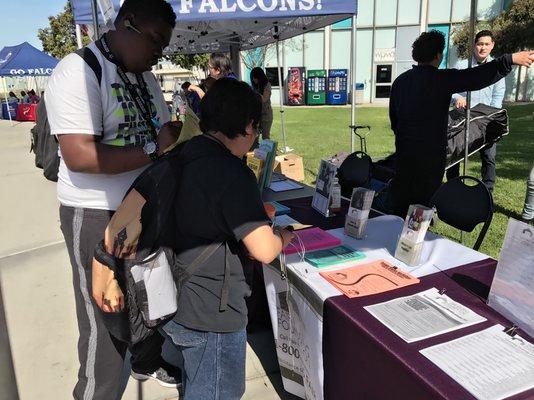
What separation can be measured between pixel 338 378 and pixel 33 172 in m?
8.58

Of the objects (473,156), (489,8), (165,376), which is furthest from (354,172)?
(489,8)

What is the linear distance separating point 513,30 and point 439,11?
467cm

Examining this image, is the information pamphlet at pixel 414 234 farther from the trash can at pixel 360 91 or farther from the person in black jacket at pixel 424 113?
the trash can at pixel 360 91

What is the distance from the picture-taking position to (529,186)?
3.91 metres

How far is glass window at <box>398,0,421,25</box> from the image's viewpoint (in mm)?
23047

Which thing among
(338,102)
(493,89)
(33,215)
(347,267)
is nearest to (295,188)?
(347,267)

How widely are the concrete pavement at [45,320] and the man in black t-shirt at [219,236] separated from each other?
0.58 m

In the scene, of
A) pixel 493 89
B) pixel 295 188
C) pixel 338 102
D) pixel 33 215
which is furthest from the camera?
pixel 338 102

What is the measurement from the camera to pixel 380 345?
1298mm

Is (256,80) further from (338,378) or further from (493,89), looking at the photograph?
(338,378)

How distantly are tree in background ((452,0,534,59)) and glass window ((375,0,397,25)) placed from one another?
394 centimetres

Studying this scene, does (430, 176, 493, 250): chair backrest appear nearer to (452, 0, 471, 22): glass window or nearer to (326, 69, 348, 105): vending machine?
(326, 69, 348, 105): vending machine

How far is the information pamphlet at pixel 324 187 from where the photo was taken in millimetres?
2479

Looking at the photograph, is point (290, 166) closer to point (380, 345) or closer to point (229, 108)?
point (229, 108)
